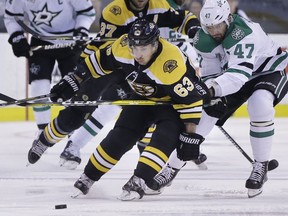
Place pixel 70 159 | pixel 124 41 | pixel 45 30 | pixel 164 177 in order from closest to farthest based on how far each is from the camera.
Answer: pixel 124 41 → pixel 164 177 → pixel 70 159 → pixel 45 30

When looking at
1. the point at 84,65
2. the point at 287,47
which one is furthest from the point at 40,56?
the point at 287,47

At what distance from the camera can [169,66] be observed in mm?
3615

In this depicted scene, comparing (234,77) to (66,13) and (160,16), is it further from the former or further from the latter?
(66,13)

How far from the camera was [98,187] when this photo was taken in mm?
4070

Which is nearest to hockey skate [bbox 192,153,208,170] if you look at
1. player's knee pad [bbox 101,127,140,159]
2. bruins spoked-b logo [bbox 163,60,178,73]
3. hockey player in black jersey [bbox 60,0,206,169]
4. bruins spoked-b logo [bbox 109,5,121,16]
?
hockey player in black jersey [bbox 60,0,206,169]

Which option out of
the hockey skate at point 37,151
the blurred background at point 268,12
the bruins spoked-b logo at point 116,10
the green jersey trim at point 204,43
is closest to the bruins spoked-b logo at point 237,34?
the green jersey trim at point 204,43

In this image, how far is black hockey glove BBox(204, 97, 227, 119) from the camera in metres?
3.88

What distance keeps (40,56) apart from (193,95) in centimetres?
169

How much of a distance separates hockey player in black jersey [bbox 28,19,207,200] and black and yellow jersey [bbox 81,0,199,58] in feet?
2.29

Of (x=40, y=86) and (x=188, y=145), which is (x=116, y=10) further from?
(x=188, y=145)

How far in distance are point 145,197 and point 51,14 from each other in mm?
1713

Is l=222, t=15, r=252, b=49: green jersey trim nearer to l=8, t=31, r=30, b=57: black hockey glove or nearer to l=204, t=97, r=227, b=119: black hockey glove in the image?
l=204, t=97, r=227, b=119: black hockey glove

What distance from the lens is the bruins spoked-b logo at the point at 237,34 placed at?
3.84m

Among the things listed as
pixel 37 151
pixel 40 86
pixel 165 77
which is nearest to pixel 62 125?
pixel 37 151
